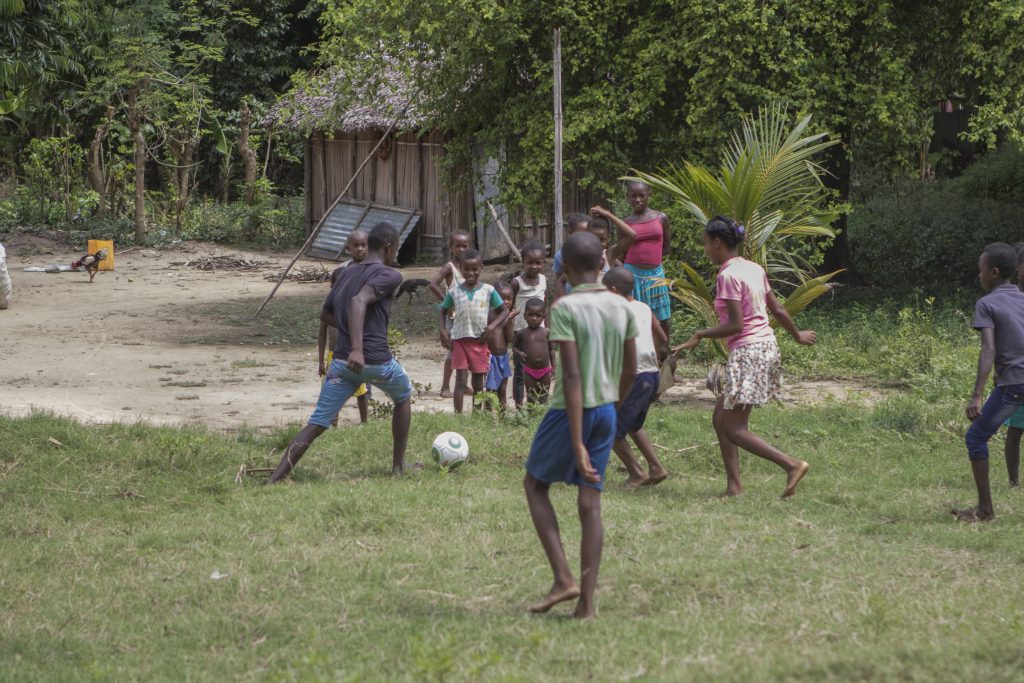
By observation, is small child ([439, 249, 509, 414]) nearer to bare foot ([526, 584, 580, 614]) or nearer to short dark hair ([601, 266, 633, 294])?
short dark hair ([601, 266, 633, 294])

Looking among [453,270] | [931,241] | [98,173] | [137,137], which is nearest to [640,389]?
[453,270]

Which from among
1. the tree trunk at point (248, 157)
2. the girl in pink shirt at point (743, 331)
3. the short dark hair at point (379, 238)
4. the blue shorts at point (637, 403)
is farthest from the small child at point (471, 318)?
the tree trunk at point (248, 157)

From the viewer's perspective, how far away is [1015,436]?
6805mm

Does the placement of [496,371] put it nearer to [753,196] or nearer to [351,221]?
[753,196]

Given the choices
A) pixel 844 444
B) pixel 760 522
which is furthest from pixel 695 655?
pixel 844 444

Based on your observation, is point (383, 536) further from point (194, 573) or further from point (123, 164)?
point (123, 164)

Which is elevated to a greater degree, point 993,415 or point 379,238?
point 379,238

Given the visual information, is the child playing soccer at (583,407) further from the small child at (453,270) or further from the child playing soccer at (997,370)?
the small child at (453,270)

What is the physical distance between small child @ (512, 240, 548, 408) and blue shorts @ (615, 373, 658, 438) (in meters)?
2.38

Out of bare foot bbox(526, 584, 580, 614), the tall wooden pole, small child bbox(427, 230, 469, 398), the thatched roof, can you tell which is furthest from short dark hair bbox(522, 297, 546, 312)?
the thatched roof

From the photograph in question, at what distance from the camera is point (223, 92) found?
28703 millimetres

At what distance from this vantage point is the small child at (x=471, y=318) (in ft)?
29.5

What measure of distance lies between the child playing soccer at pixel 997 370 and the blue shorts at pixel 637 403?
1.72 metres

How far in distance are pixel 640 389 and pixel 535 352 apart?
2.50 metres
